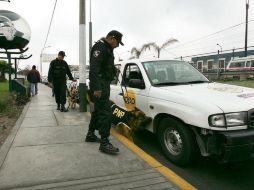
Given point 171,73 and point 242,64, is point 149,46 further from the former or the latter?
point 171,73

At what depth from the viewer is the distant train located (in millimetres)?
33469

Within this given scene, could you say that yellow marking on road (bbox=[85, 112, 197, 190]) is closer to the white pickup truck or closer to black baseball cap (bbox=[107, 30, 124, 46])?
the white pickup truck

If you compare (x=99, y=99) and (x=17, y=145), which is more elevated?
(x=99, y=99)

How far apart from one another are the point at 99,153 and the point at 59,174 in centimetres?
97

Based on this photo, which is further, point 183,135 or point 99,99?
point 99,99

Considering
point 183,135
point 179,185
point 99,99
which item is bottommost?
point 179,185

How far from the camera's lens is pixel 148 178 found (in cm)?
398

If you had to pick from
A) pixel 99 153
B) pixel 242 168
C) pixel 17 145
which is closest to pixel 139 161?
pixel 99 153

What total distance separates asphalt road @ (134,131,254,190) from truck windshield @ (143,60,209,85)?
1.22 metres

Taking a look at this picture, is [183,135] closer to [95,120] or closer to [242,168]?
[242,168]

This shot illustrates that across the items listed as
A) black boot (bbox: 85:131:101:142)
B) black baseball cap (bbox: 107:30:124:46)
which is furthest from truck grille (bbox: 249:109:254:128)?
black boot (bbox: 85:131:101:142)

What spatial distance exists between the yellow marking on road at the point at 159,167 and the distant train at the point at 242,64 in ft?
96.4

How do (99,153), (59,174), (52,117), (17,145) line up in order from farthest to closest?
(52,117), (17,145), (99,153), (59,174)

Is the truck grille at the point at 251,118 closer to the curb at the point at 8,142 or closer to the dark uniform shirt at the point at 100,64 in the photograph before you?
the dark uniform shirt at the point at 100,64
